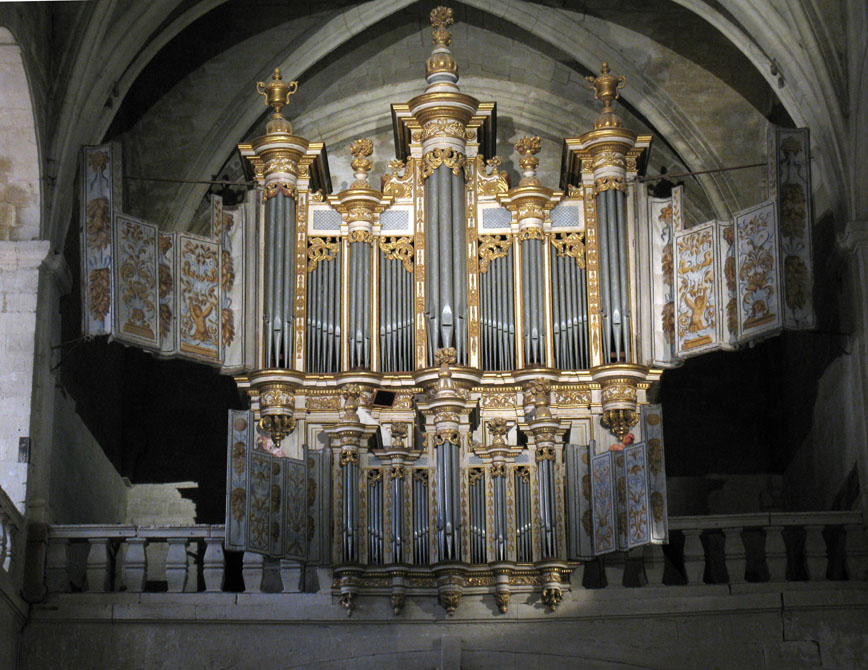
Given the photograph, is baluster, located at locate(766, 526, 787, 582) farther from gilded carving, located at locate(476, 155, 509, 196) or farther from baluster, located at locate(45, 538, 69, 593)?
baluster, located at locate(45, 538, 69, 593)

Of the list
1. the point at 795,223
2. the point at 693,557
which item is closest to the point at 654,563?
the point at 693,557

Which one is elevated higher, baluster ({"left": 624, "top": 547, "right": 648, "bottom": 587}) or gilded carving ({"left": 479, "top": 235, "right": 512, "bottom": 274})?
gilded carving ({"left": 479, "top": 235, "right": 512, "bottom": 274})

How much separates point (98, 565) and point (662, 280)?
5.53 meters

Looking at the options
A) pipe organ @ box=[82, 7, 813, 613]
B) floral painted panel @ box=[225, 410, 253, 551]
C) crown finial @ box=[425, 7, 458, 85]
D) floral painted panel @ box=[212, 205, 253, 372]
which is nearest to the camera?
floral painted panel @ box=[225, 410, 253, 551]

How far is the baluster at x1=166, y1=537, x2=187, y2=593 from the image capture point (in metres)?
14.7

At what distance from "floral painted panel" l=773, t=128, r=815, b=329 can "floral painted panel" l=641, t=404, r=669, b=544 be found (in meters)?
1.37

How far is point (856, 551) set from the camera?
1461cm

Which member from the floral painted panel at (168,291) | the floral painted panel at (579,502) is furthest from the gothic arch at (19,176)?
the floral painted panel at (579,502)

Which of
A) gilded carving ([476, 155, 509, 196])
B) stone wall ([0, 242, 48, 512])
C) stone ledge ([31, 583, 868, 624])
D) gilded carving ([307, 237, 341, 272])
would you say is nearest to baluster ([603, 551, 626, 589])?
stone ledge ([31, 583, 868, 624])

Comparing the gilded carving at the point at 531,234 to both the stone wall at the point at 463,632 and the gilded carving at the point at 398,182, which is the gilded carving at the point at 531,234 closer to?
the gilded carving at the point at 398,182

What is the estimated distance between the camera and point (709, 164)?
59.6ft

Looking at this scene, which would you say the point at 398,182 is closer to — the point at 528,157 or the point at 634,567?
the point at 528,157

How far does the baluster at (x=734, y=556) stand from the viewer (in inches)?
574

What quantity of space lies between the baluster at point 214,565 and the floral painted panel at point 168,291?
176 cm
